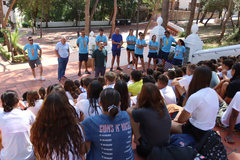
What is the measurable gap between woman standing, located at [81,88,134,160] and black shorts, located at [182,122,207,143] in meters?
1.08

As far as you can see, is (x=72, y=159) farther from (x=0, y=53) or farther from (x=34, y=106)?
(x=0, y=53)

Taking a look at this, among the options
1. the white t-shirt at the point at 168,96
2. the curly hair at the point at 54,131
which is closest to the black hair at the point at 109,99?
the curly hair at the point at 54,131

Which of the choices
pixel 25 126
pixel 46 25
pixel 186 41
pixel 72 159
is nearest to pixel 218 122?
pixel 72 159

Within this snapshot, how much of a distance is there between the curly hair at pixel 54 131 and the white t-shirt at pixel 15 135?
0.60m

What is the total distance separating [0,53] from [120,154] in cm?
1628

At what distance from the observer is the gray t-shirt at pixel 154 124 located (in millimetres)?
2330

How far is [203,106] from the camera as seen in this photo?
253 cm

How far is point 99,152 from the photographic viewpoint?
203 centimetres

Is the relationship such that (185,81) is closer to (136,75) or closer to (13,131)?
(136,75)

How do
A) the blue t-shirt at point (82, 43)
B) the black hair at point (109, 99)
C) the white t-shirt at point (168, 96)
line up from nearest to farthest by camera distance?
1. the black hair at point (109, 99)
2. the white t-shirt at point (168, 96)
3. the blue t-shirt at point (82, 43)

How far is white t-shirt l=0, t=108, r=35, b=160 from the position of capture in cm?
235

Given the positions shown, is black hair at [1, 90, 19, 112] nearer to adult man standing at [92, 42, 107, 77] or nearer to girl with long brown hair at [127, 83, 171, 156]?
girl with long brown hair at [127, 83, 171, 156]

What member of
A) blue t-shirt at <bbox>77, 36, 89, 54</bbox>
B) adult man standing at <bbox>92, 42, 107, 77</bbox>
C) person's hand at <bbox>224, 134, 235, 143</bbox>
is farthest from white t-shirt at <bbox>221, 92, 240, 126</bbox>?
blue t-shirt at <bbox>77, 36, 89, 54</bbox>

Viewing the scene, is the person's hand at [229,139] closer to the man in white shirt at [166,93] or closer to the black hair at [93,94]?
the man in white shirt at [166,93]
